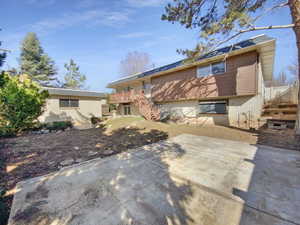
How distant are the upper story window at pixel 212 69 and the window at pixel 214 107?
2102mm

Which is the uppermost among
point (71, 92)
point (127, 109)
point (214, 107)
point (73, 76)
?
point (73, 76)

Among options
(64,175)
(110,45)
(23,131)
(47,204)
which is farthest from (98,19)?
(47,204)

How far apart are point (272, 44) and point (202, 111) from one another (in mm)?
5248

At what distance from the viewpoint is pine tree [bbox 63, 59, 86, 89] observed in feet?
89.2

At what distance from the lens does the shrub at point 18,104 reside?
7.81m

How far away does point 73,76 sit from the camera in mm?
27859

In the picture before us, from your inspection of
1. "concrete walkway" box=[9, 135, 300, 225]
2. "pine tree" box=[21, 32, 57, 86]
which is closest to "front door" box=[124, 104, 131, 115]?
"concrete walkway" box=[9, 135, 300, 225]

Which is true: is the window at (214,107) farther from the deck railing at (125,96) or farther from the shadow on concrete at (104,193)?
the shadow on concrete at (104,193)

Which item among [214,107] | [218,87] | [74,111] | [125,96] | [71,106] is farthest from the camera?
[125,96]

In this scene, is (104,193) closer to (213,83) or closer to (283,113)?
(213,83)

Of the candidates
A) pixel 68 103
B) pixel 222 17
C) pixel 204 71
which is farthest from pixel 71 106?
pixel 222 17

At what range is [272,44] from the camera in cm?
652

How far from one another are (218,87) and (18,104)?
12905 millimetres

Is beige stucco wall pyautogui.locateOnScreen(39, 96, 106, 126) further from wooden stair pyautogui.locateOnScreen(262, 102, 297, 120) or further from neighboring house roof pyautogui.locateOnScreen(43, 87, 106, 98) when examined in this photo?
wooden stair pyautogui.locateOnScreen(262, 102, 297, 120)
